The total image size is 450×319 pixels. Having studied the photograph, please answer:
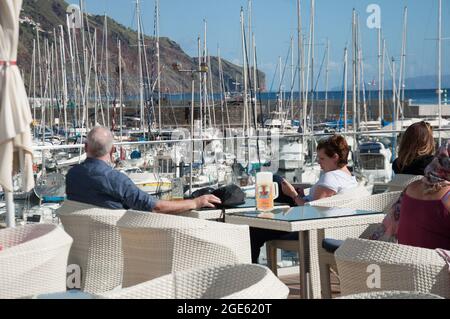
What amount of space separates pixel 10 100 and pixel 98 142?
0.91 metres

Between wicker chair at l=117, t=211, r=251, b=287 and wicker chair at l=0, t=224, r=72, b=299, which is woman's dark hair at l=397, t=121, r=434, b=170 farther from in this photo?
wicker chair at l=0, t=224, r=72, b=299

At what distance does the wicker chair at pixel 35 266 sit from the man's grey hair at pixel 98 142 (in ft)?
4.77

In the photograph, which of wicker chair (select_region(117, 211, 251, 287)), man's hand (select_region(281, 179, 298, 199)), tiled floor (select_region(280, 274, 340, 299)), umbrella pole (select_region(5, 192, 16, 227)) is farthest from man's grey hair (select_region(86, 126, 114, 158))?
tiled floor (select_region(280, 274, 340, 299))

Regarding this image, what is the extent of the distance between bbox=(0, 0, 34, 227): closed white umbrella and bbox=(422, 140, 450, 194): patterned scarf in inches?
82.3

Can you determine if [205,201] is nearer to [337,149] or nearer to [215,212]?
[215,212]

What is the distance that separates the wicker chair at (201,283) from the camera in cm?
271

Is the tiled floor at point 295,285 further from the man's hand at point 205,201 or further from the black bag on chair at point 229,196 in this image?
the man's hand at point 205,201

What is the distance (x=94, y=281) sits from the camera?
4.55 m

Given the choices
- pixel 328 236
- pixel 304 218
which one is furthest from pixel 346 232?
pixel 304 218

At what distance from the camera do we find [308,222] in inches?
173

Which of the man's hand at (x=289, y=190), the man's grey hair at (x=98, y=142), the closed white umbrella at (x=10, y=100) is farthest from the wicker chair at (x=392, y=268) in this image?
the man's hand at (x=289, y=190)

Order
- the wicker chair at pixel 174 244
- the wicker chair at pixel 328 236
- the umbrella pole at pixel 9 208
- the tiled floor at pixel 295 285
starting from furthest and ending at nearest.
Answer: the tiled floor at pixel 295 285, the umbrella pole at pixel 9 208, the wicker chair at pixel 328 236, the wicker chair at pixel 174 244
